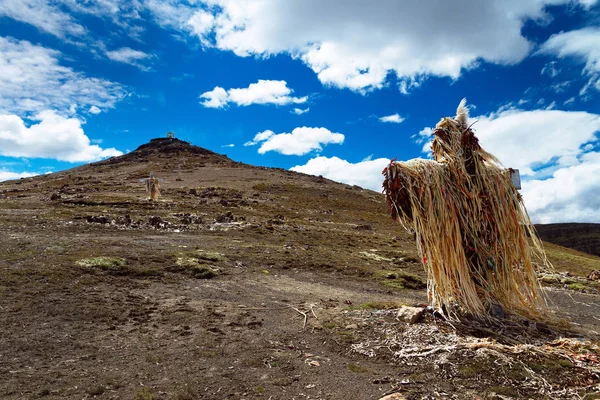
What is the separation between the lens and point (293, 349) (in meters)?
5.99

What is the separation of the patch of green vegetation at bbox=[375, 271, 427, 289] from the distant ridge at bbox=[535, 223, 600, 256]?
77.2 m

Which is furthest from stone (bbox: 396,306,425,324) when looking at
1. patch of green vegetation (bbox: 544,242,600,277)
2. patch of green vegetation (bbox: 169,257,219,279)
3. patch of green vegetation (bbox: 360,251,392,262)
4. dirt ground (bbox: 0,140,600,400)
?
patch of green vegetation (bbox: 544,242,600,277)

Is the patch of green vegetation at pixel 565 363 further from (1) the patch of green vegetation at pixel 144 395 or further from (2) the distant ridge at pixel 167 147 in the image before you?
(2) the distant ridge at pixel 167 147

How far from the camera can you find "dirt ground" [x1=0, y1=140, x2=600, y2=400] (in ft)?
15.2

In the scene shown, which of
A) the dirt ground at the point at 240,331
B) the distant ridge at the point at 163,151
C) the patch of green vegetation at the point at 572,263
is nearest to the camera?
the dirt ground at the point at 240,331

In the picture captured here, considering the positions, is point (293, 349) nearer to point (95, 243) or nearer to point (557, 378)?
point (557, 378)

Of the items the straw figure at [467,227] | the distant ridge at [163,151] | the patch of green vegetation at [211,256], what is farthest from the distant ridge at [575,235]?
the straw figure at [467,227]

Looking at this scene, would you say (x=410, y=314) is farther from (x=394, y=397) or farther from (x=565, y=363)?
(x=394, y=397)

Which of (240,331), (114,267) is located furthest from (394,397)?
(114,267)

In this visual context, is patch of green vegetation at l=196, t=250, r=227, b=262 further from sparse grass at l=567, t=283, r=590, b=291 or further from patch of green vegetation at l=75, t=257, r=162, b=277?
sparse grass at l=567, t=283, r=590, b=291

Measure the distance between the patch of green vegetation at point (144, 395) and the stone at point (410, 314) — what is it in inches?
160

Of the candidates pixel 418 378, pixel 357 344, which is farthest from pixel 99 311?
pixel 418 378

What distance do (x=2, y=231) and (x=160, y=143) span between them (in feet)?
299

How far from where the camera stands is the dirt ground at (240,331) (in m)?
4.64
